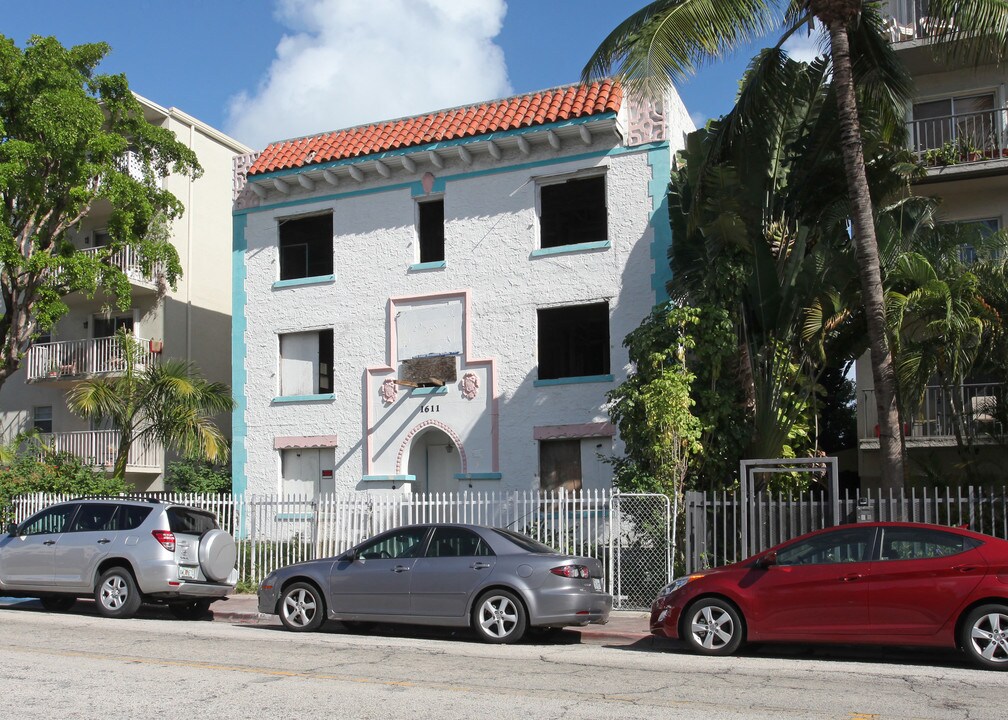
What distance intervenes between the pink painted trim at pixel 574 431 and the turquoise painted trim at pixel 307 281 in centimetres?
569

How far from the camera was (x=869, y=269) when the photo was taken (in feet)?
45.2

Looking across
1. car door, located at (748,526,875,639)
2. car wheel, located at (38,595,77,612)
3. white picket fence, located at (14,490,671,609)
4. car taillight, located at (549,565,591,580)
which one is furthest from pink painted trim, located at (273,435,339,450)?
car door, located at (748,526,875,639)

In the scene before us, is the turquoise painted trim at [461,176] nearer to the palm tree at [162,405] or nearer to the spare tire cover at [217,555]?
the palm tree at [162,405]

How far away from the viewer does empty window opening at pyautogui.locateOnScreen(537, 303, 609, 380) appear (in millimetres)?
19922

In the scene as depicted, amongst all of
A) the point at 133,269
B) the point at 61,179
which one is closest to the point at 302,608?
the point at 61,179

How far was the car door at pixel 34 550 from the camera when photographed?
1448cm

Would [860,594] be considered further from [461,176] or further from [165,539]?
[461,176]

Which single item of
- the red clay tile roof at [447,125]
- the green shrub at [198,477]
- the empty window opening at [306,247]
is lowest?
the green shrub at [198,477]

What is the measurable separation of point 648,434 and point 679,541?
205cm

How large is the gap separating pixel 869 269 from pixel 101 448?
19.3 meters

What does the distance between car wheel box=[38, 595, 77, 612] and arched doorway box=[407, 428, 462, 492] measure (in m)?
7.18

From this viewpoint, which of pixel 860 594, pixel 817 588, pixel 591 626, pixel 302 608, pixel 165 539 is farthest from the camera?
pixel 165 539

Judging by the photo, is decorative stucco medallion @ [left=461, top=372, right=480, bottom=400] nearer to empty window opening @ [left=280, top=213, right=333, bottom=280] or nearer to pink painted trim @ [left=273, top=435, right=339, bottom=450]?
pink painted trim @ [left=273, top=435, right=339, bottom=450]

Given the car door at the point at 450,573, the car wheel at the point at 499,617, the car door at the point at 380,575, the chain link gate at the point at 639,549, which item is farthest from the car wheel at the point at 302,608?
the chain link gate at the point at 639,549
